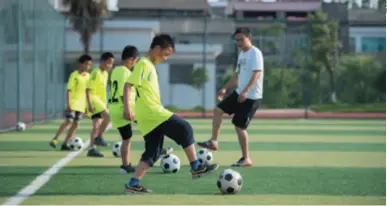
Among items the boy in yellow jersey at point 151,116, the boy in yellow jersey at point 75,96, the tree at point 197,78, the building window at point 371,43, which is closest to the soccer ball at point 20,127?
the boy in yellow jersey at point 75,96

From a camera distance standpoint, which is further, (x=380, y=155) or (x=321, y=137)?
(x=321, y=137)

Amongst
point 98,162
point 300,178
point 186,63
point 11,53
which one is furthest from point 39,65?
point 186,63

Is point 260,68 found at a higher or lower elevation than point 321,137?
higher

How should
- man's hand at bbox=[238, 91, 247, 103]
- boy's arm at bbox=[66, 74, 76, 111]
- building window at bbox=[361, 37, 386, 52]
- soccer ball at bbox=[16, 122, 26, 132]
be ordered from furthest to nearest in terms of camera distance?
building window at bbox=[361, 37, 386, 52] → soccer ball at bbox=[16, 122, 26, 132] → boy's arm at bbox=[66, 74, 76, 111] → man's hand at bbox=[238, 91, 247, 103]

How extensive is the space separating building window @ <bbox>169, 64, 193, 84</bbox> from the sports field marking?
30899 millimetres

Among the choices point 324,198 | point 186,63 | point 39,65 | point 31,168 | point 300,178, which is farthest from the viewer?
point 186,63

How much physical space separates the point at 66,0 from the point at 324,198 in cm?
3829

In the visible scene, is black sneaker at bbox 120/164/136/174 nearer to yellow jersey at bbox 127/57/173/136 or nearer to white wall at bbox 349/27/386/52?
yellow jersey at bbox 127/57/173/136

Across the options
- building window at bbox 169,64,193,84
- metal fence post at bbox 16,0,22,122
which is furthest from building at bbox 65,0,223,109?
metal fence post at bbox 16,0,22,122

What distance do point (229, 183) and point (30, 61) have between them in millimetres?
15192

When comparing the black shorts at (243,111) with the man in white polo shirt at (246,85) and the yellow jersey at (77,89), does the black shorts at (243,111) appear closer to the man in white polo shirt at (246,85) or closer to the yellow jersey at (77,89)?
the man in white polo shirt at (246,85)

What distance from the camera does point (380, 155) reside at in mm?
Result: 13320

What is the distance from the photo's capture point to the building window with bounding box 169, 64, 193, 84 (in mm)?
43469

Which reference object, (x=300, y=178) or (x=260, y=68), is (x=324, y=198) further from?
(x=260, y=68)
